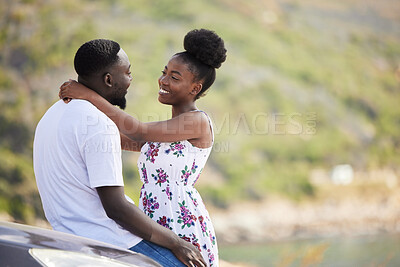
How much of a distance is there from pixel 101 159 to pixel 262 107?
1528 cm

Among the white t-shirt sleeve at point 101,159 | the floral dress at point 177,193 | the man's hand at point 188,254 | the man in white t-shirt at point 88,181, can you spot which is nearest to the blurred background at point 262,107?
the floral dress at point 177,193

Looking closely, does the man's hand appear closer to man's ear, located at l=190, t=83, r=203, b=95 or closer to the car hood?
the car hood

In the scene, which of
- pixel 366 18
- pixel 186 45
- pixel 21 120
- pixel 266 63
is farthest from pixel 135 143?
pixel 366 18

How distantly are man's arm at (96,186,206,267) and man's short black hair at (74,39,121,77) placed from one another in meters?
0.46

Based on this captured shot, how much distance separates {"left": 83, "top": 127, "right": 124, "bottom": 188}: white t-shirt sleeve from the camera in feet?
5.98

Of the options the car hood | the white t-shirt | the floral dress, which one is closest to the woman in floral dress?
the floral dress

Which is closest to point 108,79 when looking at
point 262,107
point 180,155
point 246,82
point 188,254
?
point 180,155

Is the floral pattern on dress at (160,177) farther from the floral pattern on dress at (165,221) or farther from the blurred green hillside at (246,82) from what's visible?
the blurred green hillside at (246,82)

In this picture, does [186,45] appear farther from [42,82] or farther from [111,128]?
[42,82]

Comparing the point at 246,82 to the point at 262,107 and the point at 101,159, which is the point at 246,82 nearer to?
the point at 262,107

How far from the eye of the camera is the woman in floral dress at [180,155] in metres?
2.27

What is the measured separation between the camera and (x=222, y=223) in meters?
14.3

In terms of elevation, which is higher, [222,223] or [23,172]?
[23,172]

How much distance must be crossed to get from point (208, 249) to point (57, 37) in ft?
49.0
